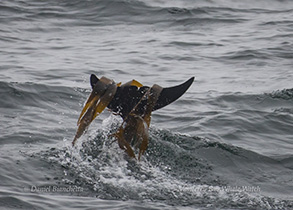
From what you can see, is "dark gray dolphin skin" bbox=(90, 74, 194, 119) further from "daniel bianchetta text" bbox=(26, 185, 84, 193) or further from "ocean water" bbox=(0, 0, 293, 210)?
"daniel bianchetta text" bbox=(26, 185, 84, 193)

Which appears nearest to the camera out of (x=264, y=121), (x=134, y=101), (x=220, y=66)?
(x=134, y=101)

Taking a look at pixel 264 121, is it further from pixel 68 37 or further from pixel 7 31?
pixel 7 31

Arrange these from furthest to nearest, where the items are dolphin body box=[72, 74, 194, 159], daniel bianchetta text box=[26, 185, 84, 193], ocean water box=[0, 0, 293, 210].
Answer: dolphin body box=[72, 74, 194, 159]
ocean water box=[0, 0, 293, 210]
daniel bianchetta text box=[26, 185, 84, 193]

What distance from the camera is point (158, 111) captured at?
34.4ft

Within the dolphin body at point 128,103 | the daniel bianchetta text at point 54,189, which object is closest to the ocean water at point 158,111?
the daniel bianchetta text at point 54,189

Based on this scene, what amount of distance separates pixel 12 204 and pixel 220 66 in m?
8.16

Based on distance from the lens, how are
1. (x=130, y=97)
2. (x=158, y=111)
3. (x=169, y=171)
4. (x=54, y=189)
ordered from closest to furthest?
(x=54, y=189) < (x=130, y=97) < (x=169, y=171) < (x=158, y=111)

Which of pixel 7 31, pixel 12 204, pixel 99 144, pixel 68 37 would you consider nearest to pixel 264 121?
pixel 99 144

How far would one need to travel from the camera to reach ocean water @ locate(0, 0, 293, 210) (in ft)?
22.5

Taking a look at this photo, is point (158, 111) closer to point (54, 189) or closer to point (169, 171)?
point (169, 171)

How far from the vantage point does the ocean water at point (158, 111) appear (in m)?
6.86

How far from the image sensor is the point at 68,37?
15.8 m

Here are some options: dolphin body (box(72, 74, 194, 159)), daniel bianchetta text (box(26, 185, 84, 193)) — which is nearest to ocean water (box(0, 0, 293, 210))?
daniel bianchetta text (box(26, 185, 84, 193))

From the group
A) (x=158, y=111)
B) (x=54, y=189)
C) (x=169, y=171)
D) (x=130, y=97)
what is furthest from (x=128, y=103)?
(x=158, y=111)
